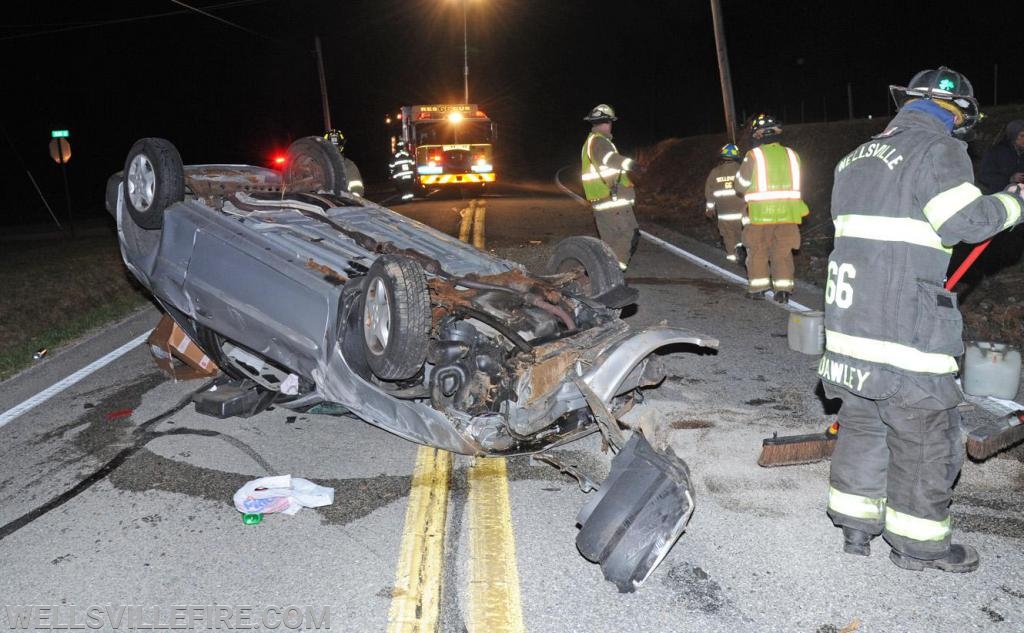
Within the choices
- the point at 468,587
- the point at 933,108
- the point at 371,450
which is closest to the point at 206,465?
the point at 371,450

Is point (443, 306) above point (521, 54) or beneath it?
beneath

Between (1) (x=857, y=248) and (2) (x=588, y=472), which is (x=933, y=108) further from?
(2) (x=588, y=472)

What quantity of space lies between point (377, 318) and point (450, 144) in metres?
19.3

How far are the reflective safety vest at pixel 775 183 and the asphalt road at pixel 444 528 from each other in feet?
9.42

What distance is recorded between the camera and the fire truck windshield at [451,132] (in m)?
22.9

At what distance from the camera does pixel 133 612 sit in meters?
3.20

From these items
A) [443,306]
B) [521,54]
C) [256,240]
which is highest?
[521,54]

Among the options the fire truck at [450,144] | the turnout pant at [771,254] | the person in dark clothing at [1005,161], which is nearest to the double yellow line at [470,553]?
the turnout pant at [771,254]

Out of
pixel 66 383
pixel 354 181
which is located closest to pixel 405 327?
pixel 66 383

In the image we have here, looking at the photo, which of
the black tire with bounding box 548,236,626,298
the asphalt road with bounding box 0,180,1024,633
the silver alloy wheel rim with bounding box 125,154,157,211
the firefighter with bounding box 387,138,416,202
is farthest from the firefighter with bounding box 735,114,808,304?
the firefighter with bounding box 387,138,416,202

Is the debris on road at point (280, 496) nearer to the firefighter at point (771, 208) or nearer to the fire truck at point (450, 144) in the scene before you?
the firefighter at point (771, 208)

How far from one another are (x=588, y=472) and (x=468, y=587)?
49.2 inches

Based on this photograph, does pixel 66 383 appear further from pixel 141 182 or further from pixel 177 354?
pixel 141 182

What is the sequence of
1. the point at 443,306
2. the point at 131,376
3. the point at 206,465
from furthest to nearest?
the point at 131,376 → the point at 206,465 → the point at 443,306
